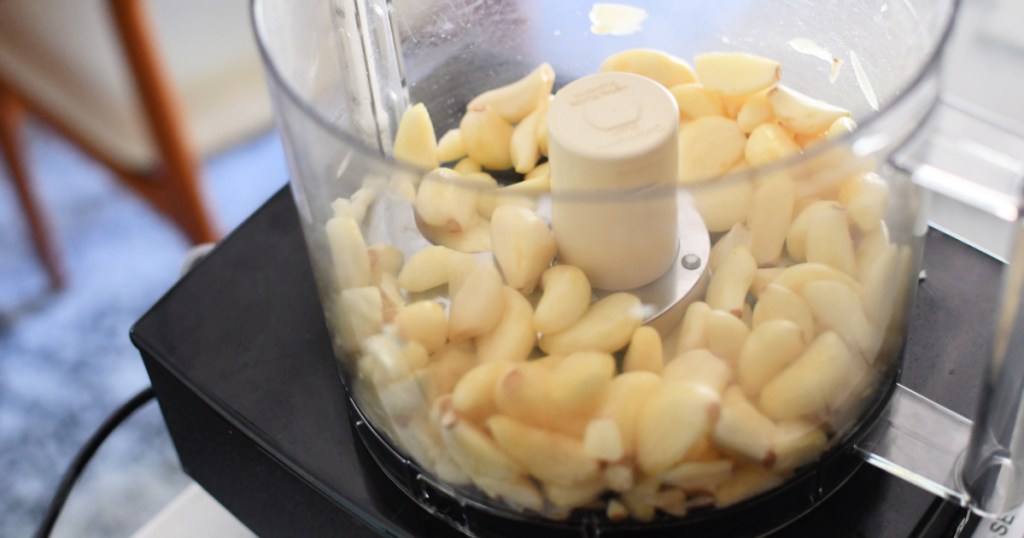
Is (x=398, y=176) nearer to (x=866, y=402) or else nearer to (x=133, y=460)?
(x=866, y=402)

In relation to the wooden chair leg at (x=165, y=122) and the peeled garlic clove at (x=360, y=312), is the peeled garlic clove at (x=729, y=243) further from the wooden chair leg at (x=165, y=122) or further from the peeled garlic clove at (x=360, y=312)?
the wooden chair leg at (x=165, y=122)

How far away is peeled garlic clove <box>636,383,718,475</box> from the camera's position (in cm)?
39

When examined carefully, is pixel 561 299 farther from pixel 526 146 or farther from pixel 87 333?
pixel 87 333

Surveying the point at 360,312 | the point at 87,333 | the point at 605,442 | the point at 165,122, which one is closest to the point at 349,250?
the point at 360,312

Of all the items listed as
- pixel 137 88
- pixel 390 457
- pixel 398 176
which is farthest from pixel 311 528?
pixel 137 88

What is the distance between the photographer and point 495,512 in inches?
17.2

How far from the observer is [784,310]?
42cm

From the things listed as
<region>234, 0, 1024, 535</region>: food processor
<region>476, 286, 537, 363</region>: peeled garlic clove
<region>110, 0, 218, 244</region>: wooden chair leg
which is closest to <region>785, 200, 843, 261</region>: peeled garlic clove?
<region>234, 0, 1024, 535</region>: food processor

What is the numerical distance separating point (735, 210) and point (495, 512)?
0.47 feet

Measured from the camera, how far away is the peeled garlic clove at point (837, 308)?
42cm

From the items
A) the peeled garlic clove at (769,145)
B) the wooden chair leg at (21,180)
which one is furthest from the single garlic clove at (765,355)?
the wooden chair leg at (21,180)

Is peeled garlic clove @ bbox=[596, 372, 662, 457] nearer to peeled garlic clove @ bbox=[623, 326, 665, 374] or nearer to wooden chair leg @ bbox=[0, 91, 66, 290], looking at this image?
peeled garlic clove @ bbox=[623, 326, 665, 374]

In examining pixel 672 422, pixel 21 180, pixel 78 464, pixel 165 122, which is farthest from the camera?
pixel 21 180

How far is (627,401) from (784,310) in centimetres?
7
